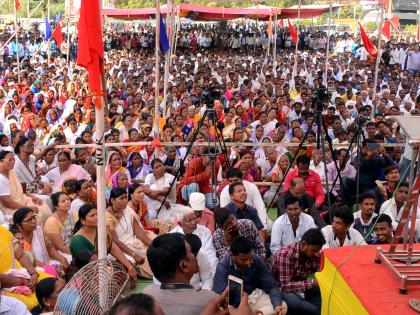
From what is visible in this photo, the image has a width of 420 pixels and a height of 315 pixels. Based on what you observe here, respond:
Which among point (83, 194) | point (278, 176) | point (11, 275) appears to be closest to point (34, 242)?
point (11, 275)

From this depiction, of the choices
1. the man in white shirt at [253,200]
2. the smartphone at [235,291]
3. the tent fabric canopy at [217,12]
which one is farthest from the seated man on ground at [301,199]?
the tent fabric canopy at [217,12]

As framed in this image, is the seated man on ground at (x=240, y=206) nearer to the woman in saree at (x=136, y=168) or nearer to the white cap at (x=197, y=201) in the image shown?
the white cap at (x=197, y=201)

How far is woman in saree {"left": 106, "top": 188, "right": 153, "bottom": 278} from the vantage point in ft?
15.2

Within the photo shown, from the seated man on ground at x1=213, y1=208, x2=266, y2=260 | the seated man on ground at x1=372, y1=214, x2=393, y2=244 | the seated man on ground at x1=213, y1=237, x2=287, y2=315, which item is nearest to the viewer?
the seated man on ground at x1=213, y1=237, x2=287, y2=315

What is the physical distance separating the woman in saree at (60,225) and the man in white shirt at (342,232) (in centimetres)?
199

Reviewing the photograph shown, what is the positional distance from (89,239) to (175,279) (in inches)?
82.3

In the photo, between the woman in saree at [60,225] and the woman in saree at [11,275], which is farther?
the woman in saree at [60,225]

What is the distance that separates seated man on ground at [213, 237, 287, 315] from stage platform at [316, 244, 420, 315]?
0.30 m

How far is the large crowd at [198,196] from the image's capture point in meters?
3.66

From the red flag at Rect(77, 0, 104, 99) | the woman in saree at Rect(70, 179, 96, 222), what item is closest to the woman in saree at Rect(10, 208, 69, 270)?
the woman in saree at Rect(70, 179, 96, 222)

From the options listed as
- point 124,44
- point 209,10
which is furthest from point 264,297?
point 124,44

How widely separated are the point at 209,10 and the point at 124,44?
4798 millimetres

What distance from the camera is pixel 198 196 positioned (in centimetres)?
464

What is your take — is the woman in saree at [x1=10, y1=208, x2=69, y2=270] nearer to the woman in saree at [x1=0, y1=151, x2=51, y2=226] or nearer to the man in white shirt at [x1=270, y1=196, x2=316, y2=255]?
the woman in saree at [x1=0, y1=151, x2=51, y2=226]
